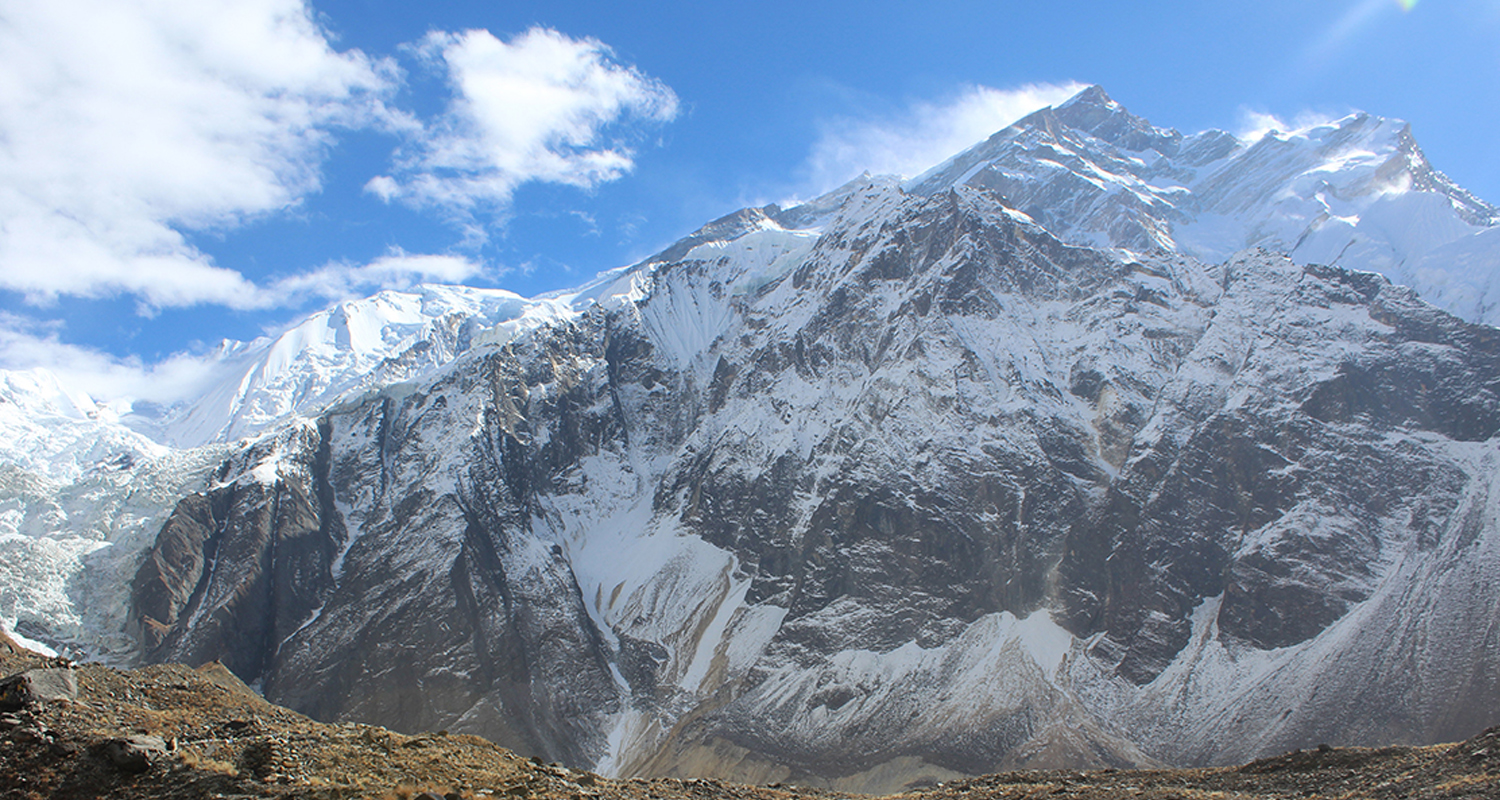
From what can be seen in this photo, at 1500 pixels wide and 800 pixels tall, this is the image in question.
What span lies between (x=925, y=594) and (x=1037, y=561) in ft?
71.2

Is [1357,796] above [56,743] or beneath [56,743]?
beneath

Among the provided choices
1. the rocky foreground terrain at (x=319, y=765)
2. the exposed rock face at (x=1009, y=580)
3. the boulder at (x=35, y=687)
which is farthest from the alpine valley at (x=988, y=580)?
the boulder at (x=35, y=687)

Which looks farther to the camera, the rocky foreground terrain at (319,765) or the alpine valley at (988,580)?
the alpine valley at (988,580)

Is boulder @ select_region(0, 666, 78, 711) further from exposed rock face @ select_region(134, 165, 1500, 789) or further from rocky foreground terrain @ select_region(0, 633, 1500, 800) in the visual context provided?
exposed rock face @ select_region(134, 165, 1500, 789)

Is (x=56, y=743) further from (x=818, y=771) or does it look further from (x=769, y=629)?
(x=769, y=629)

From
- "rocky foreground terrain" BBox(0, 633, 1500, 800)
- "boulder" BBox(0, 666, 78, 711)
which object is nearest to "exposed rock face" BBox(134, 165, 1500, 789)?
"rocky foreground terrain" BBox(0, 633, 1500, 800)

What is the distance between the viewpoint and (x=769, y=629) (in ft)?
566

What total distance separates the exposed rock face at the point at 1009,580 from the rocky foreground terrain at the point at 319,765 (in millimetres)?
96873

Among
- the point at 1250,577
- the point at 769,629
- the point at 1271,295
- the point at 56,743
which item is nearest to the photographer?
the point at 56,743

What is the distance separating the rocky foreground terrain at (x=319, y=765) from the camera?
77.5 feet

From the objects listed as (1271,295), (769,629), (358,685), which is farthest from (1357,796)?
(1271,295)

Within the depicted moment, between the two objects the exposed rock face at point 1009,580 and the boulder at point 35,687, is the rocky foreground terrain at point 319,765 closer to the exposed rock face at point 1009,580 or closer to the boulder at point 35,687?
the boulder at point 35,687

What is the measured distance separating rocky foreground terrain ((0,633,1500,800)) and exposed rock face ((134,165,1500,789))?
96873 mm

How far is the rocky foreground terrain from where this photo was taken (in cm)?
2362
